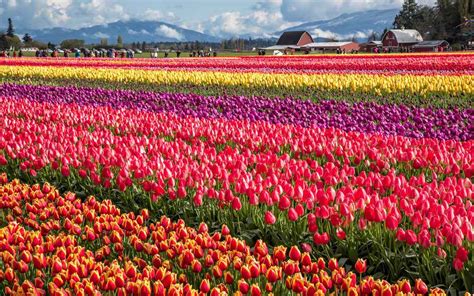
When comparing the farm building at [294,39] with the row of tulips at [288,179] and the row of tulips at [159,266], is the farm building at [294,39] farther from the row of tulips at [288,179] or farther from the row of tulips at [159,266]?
the row of tulips at [159,266]

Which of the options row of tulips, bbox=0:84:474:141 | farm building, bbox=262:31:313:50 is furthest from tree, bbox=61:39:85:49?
row of tulips, bbox=0:84:474:141

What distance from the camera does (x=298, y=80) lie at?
59.6ft

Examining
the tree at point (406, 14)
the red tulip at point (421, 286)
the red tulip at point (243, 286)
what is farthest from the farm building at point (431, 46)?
the red tulip at point (243, 286)

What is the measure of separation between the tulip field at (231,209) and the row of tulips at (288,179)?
18mm

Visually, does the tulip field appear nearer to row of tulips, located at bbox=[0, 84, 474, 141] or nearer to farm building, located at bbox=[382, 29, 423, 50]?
row of tulips, located at bbox=[0, 84, 474, 141]

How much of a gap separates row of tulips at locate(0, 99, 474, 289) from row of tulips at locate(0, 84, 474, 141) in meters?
2.87

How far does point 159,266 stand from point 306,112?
366 inches

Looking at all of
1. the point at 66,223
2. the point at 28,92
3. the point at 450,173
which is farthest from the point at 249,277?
the point at 28,92

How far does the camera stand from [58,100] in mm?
16359

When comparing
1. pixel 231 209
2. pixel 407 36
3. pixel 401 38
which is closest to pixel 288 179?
pixel 231 209

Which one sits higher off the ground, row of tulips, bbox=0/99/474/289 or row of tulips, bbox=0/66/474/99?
row of tulips, bbox=0/66/474/99

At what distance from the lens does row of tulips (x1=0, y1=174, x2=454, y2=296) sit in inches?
130

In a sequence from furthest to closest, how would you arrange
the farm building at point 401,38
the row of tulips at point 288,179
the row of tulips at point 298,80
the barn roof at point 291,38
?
the barn roof at point 291,38 → the farm building at point 401,38 → the row of tulips at point 298,80 → the row of tulips at point 288,179

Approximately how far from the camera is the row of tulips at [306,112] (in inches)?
426
